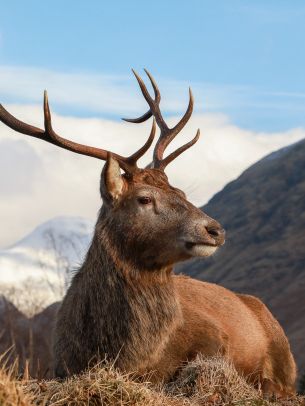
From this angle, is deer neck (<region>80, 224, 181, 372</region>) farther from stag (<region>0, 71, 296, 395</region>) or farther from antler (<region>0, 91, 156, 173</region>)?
antler (<region>0, 91, 156, 173</region>)

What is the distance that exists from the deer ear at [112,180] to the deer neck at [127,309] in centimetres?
48

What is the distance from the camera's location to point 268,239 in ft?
363

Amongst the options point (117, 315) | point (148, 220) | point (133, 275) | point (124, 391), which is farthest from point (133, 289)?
point (124, 391)

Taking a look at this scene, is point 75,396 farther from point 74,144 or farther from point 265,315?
point 265,315

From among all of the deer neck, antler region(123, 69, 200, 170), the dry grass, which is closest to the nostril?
the deer neck

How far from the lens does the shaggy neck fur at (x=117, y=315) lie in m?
10.2

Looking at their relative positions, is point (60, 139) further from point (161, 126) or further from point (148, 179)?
point (161, 126)

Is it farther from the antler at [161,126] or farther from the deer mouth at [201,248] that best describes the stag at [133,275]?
the antler at [161,126]

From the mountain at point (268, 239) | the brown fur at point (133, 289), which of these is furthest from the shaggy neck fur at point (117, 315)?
the mountain at point (268, 239)

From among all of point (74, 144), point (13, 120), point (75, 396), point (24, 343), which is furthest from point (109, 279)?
point (24, 343)

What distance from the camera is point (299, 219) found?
4304 inches

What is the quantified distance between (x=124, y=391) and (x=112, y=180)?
3.61m

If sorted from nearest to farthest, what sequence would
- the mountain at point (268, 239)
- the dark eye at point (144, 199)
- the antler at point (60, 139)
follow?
the dark eye at point (144, 199) → the antler at point (60, 139) → the mountain at point (268, 239)

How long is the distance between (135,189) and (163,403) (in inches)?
138
